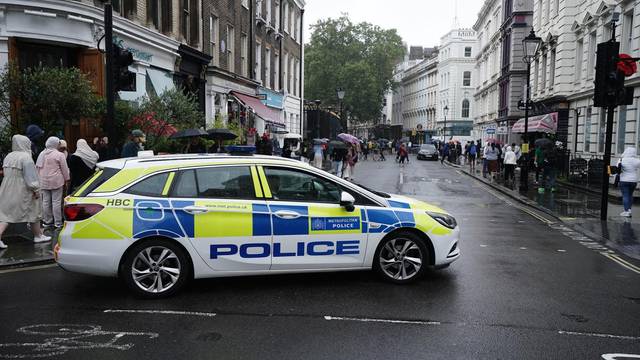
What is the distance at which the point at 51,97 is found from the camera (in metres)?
11.0

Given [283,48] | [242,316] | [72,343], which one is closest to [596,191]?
[242,316]

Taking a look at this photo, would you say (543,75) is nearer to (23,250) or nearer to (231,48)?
(231,48)

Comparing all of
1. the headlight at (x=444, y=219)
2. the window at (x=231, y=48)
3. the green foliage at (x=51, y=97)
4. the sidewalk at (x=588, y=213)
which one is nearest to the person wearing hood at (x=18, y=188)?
the green foliage at (x=51, y=97)

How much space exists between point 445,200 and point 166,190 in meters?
12.1

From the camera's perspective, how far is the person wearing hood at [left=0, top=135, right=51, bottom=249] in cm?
834

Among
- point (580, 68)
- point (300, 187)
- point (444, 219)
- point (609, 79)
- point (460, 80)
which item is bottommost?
point (444, 219)

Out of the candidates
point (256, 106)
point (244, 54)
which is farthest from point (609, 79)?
point (244, 54)

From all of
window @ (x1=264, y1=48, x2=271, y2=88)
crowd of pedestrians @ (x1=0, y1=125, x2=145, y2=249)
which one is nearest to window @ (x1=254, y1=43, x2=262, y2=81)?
window @ (x1=264, y1=48, x2=271, y2=88)

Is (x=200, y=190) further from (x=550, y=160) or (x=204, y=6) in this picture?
(x=204, y=6)

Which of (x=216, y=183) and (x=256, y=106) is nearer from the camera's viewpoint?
(x=216, y=183)

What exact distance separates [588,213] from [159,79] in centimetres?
1338

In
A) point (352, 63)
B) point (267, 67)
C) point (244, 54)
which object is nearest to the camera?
point (244, 54)

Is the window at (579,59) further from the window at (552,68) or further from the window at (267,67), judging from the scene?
the window at (267,67)

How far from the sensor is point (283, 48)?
36.6 meters
